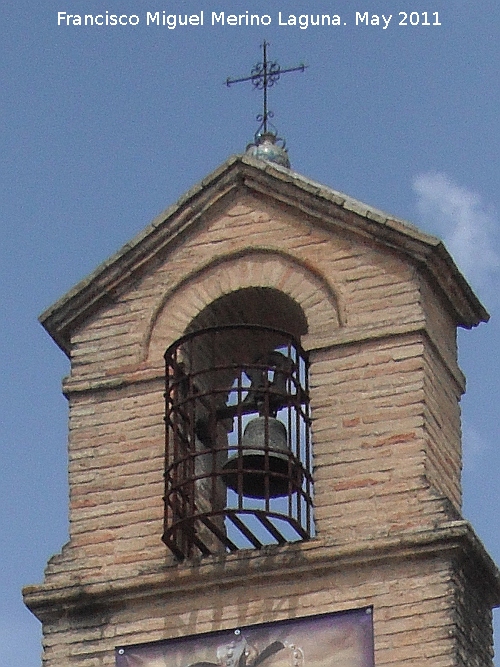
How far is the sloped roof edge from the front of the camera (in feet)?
84.8

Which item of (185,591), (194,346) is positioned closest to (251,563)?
(185,591)

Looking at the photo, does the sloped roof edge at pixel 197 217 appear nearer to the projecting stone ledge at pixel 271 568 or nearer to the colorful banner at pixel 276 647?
the projecting stone ledge at pixel 271 568

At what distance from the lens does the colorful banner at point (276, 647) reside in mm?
23719

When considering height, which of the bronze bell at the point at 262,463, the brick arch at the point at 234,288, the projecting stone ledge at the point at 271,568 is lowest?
the projecting stone ledge at the point at 271,568

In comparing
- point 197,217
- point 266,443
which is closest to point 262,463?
point 266,443

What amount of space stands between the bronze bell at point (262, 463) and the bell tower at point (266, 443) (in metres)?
0.02

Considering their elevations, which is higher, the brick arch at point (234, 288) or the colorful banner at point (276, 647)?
the brick arch at point (234, 288)

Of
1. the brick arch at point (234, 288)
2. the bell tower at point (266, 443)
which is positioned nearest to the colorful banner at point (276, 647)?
the bell tower at point (266, 443)

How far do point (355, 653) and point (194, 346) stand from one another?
3566 mm

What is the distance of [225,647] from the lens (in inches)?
949

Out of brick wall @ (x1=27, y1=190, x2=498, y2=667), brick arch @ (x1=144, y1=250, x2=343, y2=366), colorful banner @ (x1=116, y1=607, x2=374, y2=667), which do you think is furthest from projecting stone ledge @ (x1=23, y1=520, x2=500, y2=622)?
brick arch @ (x1=144, y1=250, x2=343, y2=366)

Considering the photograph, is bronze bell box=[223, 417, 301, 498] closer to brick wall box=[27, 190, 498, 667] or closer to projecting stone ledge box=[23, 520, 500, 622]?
brick wall box=[27, 190, 498, 667]

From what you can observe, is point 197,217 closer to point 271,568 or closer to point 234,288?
point 234,288

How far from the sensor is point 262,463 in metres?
24.9
